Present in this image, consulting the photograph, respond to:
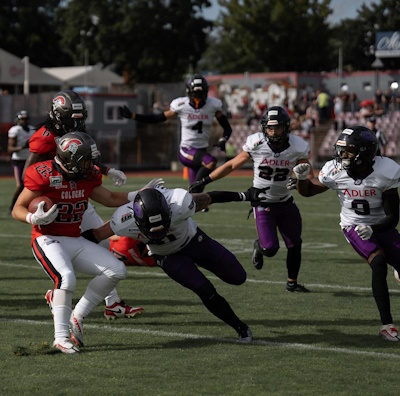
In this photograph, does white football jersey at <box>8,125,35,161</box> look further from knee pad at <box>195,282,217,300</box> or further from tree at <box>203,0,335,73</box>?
tree at <box>203,0,335,73</box>

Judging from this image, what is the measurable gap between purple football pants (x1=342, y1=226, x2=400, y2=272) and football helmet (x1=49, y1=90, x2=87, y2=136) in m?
2.58

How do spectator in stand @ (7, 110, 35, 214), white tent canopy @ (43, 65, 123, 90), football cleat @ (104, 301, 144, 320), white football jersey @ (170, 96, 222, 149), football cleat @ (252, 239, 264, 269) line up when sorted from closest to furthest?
football cleat @ (104, 301, 144, 320)
football cleat @ (252, 239, 264, 269)
white football jersey @ (170, 96, 222, 149)
spectator in stand @ (7, 110, 35, 214)
white tent canopy @ (43, 65, 123, 90)

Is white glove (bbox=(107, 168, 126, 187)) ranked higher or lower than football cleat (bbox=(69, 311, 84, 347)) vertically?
higher

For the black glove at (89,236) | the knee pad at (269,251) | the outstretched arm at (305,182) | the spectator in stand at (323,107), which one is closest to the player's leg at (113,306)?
the black glove at (89,236)

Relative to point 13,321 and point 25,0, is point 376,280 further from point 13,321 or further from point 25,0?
point 25,0

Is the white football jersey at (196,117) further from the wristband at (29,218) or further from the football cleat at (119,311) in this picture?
the wristband at (29,218)

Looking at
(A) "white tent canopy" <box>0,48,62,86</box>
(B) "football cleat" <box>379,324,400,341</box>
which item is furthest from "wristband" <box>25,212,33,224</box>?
(A) "white tent canopy" <box>0,48,62,86</box>

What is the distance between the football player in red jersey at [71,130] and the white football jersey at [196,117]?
17.1 feet

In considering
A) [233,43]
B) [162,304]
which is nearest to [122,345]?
[162,304]

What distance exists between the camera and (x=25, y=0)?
63.2 m

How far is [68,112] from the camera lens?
8.05 m

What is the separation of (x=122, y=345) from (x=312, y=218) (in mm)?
9942

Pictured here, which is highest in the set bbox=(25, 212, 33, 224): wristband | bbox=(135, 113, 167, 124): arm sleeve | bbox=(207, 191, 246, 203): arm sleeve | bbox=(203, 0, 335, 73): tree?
bbox=(203, 0, 335, 73): tree

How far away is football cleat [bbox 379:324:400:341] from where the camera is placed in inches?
271
